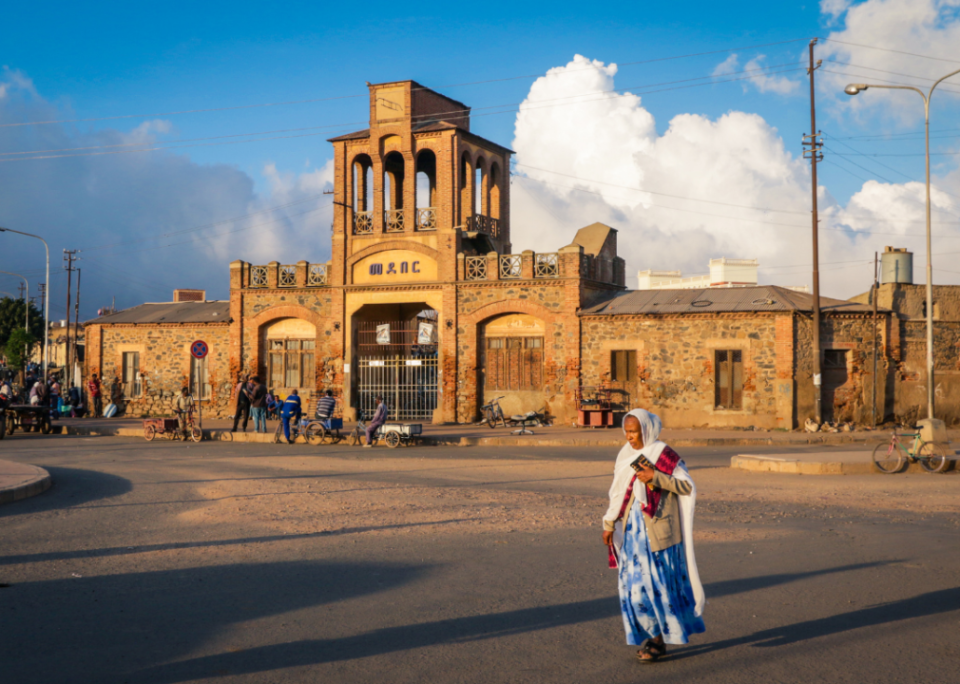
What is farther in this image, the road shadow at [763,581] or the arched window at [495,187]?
the arched window at [495,187]

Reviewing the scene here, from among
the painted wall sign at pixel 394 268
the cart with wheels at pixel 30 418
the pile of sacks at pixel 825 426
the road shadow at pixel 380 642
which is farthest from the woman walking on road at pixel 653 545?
the cart with wheels at pixel 30 418

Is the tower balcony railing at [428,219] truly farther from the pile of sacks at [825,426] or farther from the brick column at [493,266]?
the pile of sacks at [825,426]

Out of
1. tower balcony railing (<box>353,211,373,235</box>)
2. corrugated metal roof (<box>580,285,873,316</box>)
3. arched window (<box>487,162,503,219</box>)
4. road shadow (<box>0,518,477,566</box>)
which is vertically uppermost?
arched window (<box>487,162,503,219</box>)

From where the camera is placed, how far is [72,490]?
1337cm

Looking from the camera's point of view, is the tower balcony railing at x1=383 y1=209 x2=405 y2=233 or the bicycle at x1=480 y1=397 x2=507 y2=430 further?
the tower balcony railing at x1=383 y1=209 x2=405 y2=233

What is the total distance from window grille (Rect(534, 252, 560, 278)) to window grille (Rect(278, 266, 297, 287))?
9.35m

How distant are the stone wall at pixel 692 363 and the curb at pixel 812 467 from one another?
9037mm

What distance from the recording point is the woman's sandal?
5219mm

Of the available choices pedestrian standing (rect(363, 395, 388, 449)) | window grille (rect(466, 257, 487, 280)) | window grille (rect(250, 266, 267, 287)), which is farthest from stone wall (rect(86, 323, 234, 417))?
pedestrian standing (rect(363, 395, 388, 449))

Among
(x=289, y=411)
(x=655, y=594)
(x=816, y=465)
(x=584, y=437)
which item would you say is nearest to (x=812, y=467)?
(x=816, y=465)

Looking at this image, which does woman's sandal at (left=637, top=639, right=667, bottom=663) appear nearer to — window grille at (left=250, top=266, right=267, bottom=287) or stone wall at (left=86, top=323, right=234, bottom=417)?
window grille at (left=250, top=266, right=267, bottom=287)

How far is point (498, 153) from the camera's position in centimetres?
3197

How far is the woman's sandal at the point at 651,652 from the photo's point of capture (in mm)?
5219

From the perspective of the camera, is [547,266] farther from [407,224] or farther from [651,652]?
[651,652]
